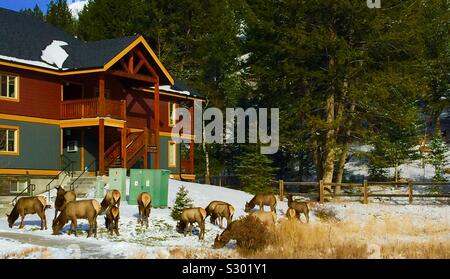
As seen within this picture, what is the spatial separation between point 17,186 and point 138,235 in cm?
1356

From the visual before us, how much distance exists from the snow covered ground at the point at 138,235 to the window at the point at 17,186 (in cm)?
644

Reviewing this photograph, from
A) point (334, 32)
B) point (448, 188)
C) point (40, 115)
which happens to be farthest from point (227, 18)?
point (40, 115)

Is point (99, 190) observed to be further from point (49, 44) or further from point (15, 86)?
point (49, 44)

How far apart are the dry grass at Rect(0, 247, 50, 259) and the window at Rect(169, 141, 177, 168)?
88.2 ft

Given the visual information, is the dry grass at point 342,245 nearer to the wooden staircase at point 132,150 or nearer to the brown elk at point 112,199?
the brown elk at point 112,199

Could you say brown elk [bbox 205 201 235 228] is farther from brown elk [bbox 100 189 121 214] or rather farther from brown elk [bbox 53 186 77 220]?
brown elk [bbox 53 186 77 220]

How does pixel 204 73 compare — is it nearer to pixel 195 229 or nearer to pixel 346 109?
pixel 346 109

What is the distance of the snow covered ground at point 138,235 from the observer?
17469 mm

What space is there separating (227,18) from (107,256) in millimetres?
45547

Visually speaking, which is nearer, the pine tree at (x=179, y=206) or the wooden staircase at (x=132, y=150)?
the pine tree at (x=179, y=206)

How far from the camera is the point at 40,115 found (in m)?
35.7

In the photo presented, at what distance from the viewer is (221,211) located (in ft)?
82.7

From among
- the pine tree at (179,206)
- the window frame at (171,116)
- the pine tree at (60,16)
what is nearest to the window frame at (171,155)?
the window frame at (171,116)
